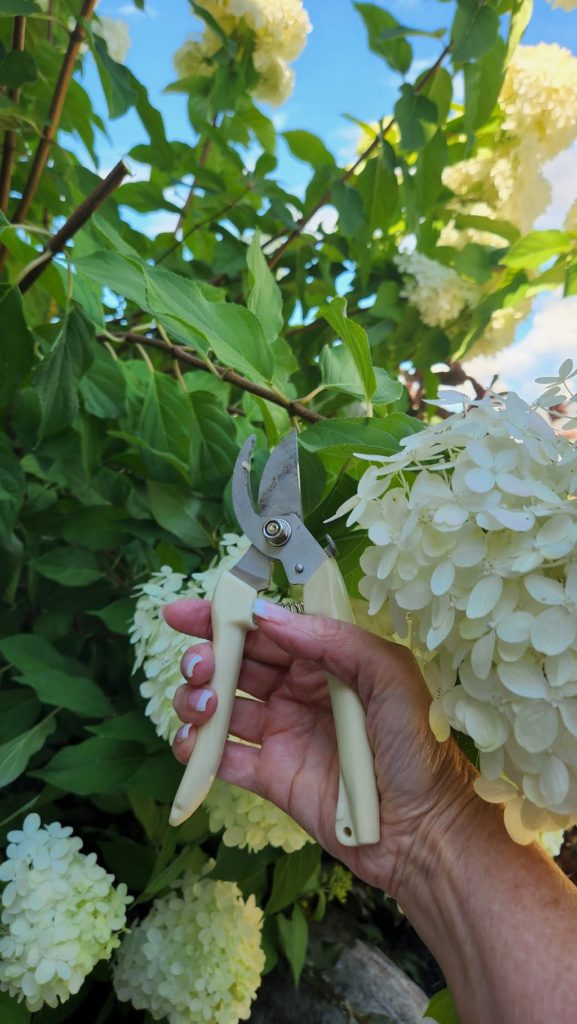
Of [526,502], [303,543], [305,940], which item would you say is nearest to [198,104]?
[303,543]

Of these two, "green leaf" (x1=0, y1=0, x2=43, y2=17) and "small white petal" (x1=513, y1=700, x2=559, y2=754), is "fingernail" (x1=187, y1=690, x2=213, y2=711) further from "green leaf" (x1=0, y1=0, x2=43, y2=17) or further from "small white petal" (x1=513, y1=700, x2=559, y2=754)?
"green leaf" (x1=0, y1=0, x2=43, y2=17)

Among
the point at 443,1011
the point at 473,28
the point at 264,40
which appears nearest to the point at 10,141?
the point at 264,40

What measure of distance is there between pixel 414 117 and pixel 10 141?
0.53m

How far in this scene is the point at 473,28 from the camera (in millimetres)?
1004

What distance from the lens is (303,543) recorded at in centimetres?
60

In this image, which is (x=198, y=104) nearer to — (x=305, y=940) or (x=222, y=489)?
→ (x=222, y=489)

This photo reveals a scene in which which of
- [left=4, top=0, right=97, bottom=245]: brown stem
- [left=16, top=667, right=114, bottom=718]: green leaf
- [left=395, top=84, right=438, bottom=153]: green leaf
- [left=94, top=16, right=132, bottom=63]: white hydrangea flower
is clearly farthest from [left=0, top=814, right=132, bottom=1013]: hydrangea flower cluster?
[left=94, top=16, right=132, bottom=63]: white hydrangea flower

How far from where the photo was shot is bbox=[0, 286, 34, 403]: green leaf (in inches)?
32.3

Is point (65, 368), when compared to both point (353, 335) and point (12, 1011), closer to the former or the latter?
point (353, 335)

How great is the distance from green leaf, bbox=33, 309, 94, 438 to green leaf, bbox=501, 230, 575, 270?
0.63 metres

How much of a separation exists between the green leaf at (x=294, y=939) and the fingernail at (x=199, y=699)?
625 millimetres

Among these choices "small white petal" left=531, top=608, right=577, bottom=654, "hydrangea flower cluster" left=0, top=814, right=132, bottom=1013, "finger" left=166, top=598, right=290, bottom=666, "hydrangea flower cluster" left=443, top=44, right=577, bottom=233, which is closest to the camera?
"small white petal" left=531, top=608, right=577, bottom=654

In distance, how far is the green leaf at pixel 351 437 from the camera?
2.04ft

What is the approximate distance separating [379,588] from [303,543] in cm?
10
